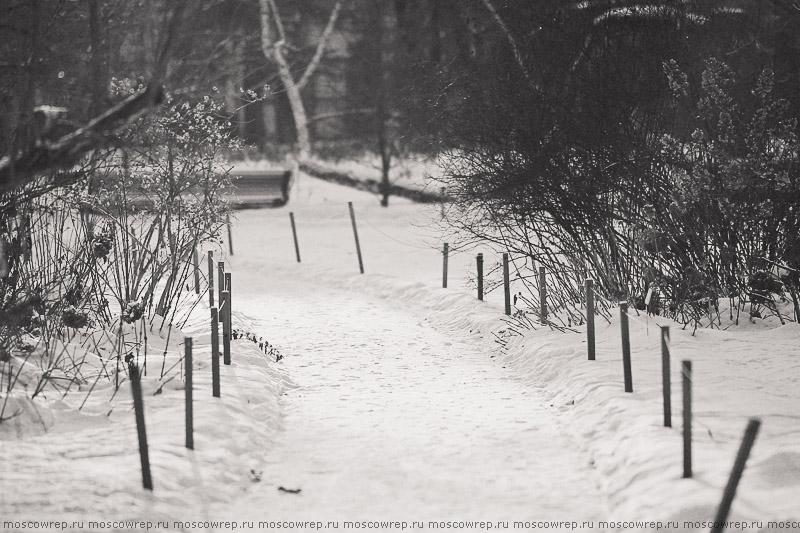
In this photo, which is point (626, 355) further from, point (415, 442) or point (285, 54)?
point (285, 54)

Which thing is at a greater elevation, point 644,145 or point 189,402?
point 644,145

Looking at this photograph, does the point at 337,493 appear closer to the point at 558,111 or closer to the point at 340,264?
the point at 558,111

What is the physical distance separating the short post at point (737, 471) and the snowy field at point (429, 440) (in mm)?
477

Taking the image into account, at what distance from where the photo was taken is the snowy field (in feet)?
18.4

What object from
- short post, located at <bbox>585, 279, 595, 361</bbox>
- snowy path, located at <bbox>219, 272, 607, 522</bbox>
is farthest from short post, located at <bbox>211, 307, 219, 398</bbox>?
short post, located at <bbox>585, 279, 595, 361</bbox>

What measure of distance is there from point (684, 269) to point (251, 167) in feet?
73.4

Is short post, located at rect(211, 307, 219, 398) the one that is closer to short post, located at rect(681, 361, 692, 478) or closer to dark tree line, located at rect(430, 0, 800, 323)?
short post, located at rect(681, 361, 692, 478)

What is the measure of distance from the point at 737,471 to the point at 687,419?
1.12m

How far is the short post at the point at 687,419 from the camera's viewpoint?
5760 mm

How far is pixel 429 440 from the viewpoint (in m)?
7.18

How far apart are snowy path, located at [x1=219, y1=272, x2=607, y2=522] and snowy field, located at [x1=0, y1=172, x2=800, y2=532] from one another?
20mm

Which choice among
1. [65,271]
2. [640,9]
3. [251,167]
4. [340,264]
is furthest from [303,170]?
[65,271]

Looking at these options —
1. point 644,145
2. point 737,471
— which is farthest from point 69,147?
point 644,145

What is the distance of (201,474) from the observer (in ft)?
20.3
